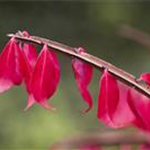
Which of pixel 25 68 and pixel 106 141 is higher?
pixel 106 141

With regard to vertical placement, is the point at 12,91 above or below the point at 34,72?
above

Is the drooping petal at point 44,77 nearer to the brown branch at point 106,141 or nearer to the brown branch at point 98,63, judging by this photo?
the brown branch at point 98,63

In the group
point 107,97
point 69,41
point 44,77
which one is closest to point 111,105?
point 107,97

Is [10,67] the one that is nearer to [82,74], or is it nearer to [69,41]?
[82,74]

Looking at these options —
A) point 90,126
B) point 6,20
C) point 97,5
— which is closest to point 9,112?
point 90,126

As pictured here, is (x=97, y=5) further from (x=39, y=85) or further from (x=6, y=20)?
(x=39, y=85)
